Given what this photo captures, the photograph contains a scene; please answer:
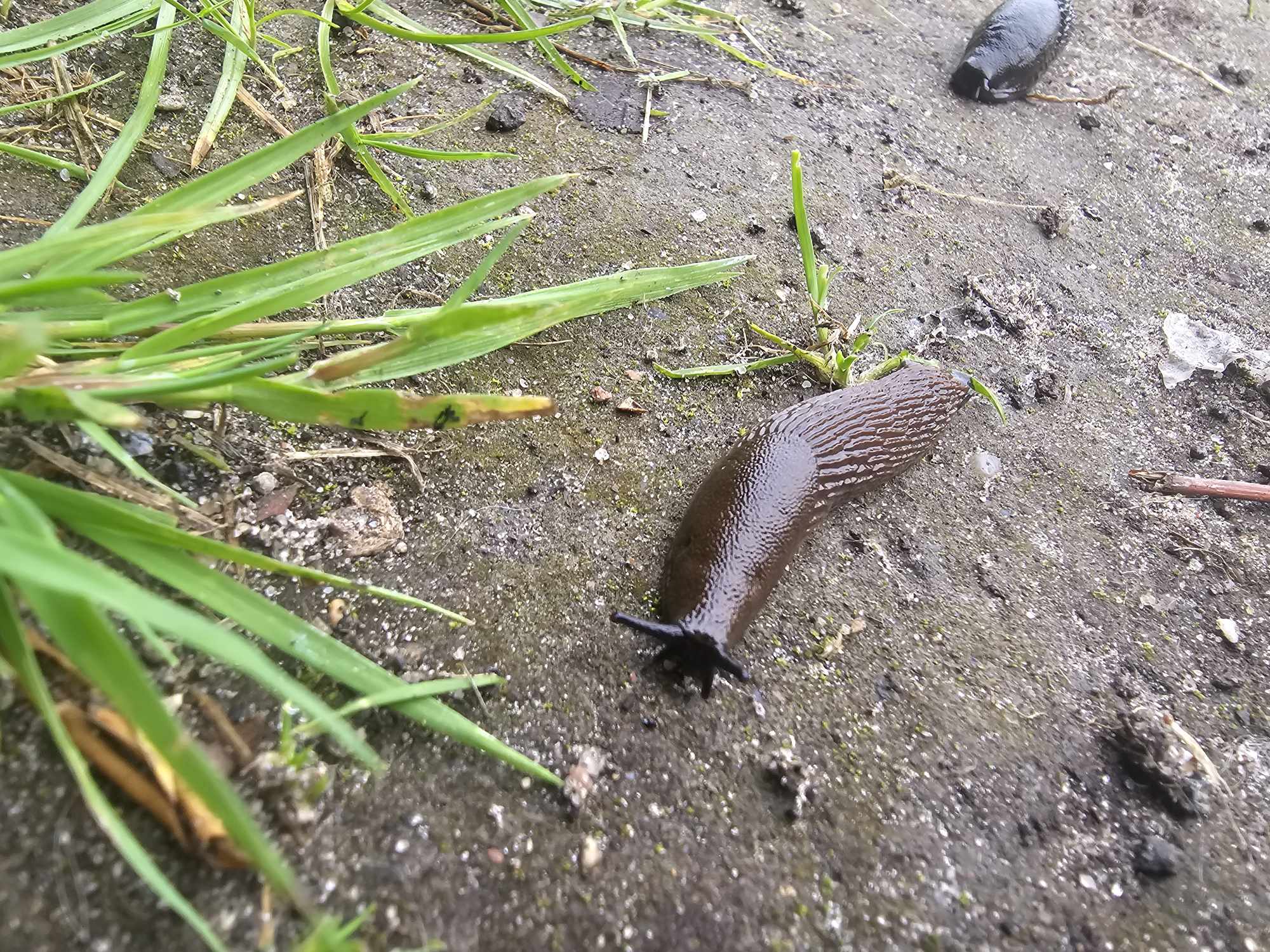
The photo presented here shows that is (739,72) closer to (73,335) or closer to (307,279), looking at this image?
(307,279)

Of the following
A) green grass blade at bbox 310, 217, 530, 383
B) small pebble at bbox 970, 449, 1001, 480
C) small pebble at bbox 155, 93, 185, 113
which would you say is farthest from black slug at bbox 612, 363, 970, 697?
small pebble at bbox 155, 93, 185, 113

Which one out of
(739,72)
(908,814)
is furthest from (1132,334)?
(908,814)

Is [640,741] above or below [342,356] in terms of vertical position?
below

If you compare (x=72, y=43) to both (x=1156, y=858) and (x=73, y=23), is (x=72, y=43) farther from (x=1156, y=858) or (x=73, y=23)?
(x=1156, y=858)

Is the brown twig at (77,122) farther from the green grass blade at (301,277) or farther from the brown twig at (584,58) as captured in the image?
the brown twig at (584,58)

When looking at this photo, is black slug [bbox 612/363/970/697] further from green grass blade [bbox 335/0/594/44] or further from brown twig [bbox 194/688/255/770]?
green grass blade [bbox 335/0/594/44]
